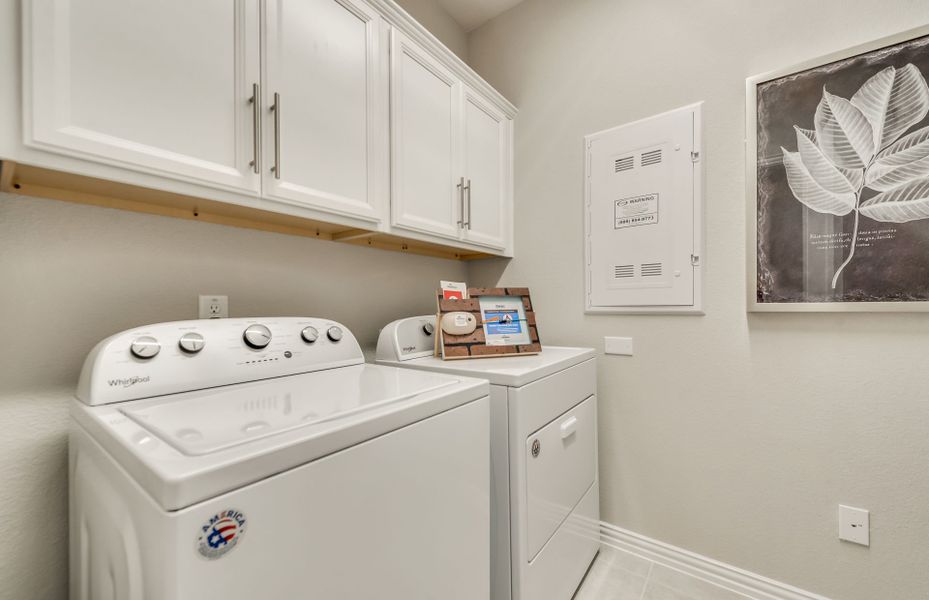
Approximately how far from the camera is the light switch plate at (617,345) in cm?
184

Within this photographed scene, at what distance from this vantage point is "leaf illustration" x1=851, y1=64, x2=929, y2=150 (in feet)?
4.12

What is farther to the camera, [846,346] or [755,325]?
[755,325]

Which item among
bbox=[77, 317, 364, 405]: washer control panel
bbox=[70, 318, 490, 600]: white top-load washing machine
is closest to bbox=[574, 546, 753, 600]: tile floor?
bbox=[70, 318, 490, 600]: white top-load washing machine

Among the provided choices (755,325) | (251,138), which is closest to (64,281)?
(251,138)

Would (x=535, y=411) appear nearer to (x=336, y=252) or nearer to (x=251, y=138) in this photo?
(x=336, y=252)

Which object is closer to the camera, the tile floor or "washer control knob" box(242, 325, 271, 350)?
"washer control knob" box(242, 325, 271, 350)

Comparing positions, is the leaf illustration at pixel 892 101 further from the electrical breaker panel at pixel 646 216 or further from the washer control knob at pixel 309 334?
the washer control knob at pixel 309 334

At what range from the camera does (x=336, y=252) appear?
1.65m

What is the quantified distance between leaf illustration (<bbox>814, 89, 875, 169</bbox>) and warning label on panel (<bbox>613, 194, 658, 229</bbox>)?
58cm

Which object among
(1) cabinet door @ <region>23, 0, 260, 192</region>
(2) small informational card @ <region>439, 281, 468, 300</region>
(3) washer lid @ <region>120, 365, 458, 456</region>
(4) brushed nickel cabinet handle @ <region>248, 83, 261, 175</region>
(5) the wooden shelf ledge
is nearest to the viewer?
(3) washer lid @ <region>120, 365, 458, 456</region>

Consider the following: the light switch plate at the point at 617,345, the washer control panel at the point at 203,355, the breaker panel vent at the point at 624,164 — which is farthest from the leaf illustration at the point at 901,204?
the washer control panel at the point at 203,355

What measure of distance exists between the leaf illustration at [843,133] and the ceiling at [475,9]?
5.34 feet

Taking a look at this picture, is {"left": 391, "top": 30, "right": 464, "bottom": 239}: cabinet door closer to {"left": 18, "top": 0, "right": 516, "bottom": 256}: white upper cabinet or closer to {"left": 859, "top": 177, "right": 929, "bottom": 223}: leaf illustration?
{"left": 18, "top": 0, "right": 516, "bottom": 256}: white upper cabinet

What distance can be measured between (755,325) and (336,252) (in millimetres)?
1744
